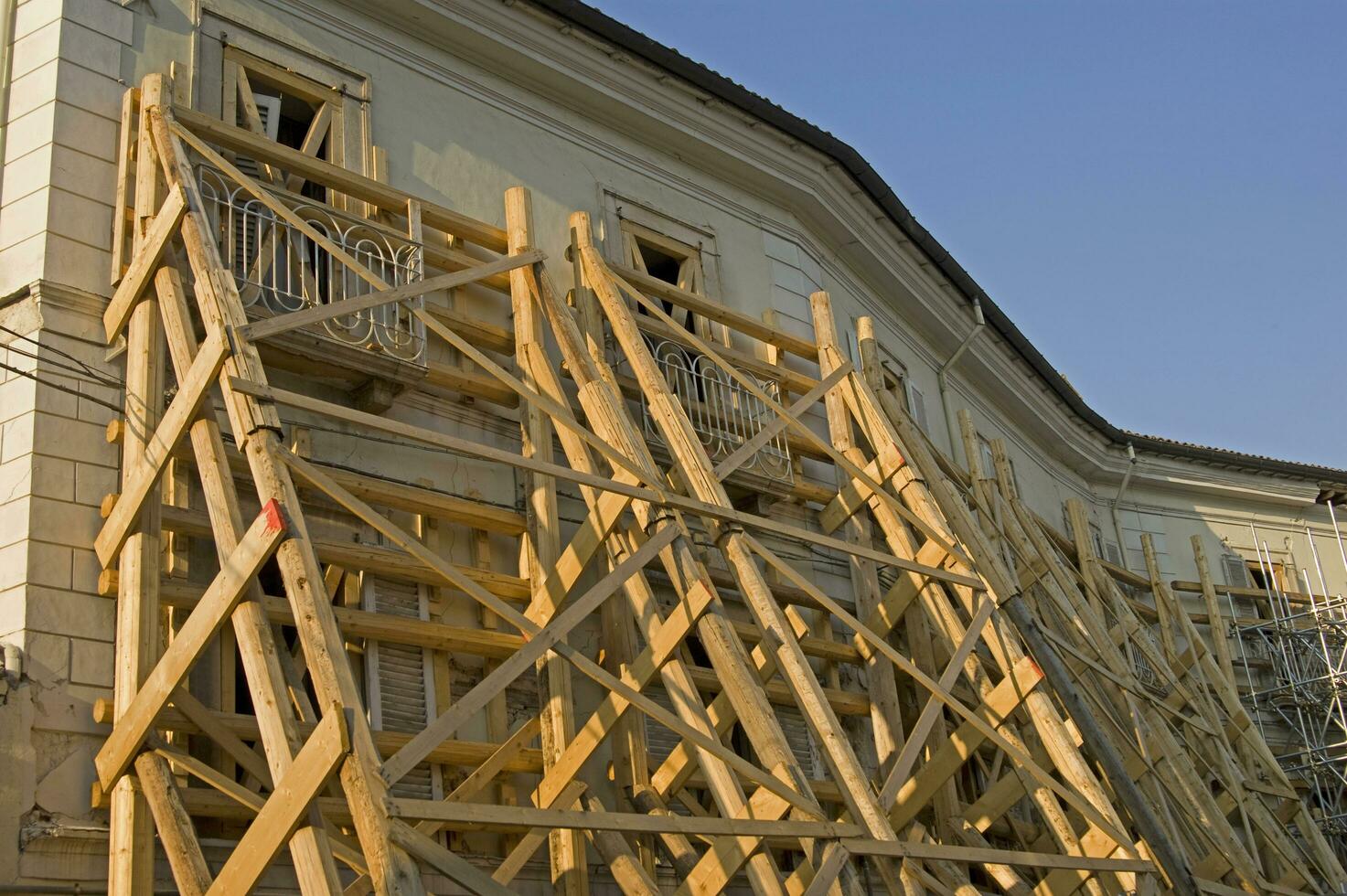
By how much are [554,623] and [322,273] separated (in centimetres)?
362

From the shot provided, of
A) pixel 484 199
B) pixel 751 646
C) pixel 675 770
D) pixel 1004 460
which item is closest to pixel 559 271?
pixel 484 199

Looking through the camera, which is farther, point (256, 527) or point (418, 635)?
point (418, 635)

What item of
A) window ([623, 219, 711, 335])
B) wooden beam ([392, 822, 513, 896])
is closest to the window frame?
window ([623, 219, 711, 335])

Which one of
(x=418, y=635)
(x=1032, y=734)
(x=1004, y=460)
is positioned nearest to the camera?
(x=418, y=635)

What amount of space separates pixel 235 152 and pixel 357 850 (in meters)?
4.28

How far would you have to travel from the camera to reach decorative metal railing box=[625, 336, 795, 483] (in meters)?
11.2

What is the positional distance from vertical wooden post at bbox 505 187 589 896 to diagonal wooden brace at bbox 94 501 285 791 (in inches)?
96.5

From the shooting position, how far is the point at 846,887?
712 cm

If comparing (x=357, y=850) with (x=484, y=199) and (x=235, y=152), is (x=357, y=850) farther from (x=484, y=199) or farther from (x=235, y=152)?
(x=484, y=199)

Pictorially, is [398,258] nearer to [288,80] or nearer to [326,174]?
[326,174]

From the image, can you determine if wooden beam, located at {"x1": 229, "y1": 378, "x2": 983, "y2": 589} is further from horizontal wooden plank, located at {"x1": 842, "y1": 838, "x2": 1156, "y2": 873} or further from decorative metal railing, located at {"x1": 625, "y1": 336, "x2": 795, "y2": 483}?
horizontal wooden plank, located at {"x1": 842, "y1": 838, "x2": 1156, "y2": 873}

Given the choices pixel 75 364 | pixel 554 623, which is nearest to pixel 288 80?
pixel 75 364

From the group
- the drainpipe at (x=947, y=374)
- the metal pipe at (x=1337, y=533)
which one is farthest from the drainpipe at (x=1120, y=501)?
the drainpipe at (x=947, y=374)

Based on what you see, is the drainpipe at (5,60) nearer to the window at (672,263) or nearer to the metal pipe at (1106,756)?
the window at (672,263)
